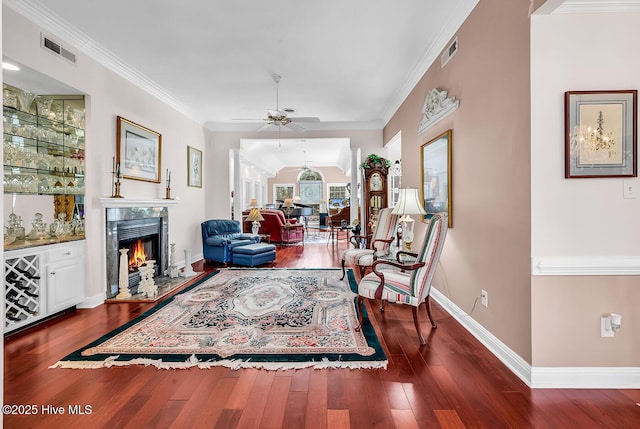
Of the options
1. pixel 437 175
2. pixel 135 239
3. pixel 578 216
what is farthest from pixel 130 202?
pixel 578 216

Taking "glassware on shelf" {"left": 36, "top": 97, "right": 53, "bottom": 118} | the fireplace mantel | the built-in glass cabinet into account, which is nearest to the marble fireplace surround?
the fireplace mantel

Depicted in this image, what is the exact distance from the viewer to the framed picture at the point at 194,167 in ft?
20.9

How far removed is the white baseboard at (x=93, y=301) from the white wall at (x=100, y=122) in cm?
1

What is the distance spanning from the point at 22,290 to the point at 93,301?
2.87 ft

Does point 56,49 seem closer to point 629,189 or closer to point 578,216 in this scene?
point 578,216

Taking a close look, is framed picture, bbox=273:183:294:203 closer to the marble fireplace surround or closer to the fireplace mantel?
the fireplace mantel

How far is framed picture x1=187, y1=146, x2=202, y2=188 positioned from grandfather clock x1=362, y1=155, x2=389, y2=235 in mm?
3531

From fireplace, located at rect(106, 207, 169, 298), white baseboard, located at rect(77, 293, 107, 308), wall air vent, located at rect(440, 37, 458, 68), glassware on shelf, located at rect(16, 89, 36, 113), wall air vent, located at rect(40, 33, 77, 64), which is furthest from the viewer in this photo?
fireplace, located at rect(106, 207, 169, 298)

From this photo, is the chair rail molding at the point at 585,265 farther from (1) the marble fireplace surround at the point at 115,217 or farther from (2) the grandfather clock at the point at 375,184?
(2) the grandfather clock at the point at 375,184

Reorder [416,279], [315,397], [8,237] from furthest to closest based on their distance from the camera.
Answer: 1. [8,237]
2. [416,279]
3. [315,397]

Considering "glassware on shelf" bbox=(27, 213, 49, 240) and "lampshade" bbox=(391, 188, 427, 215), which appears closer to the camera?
"glassware on shelf" bbox=(27, 213, 49, 240)

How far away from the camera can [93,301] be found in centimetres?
379

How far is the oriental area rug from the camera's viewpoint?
248 cm

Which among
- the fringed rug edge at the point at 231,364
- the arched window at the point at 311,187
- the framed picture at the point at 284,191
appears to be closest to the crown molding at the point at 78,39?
the fringed rug edge at the point at 231,364
